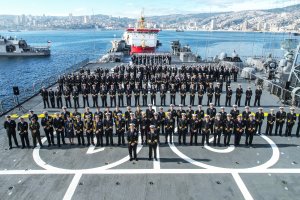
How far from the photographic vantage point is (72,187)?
9086mm

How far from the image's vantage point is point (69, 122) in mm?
12273

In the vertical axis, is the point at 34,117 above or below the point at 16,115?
above

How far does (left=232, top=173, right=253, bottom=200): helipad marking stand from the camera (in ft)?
28.0

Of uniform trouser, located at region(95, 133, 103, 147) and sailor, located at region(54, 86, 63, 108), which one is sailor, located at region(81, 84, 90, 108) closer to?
sailor, located at region(54, 86, 63, 108)

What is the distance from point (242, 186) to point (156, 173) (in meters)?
3.29

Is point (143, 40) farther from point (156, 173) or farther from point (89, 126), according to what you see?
point (156, 173)

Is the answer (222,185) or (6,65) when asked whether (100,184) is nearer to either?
(222,185)

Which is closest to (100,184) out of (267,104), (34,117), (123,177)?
(123,177)

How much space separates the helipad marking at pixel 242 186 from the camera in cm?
854

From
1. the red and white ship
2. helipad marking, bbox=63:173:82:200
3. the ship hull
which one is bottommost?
helipad marking, bbox=63:173:82:200

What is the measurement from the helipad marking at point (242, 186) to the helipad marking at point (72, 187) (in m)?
6.09

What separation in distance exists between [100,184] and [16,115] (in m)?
10.7

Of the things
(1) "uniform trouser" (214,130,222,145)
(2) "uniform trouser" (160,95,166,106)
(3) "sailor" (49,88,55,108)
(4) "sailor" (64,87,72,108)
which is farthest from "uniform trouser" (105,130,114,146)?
(3) "sailor" (49,88,55,108)

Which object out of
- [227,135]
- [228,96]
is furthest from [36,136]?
[228,96]
